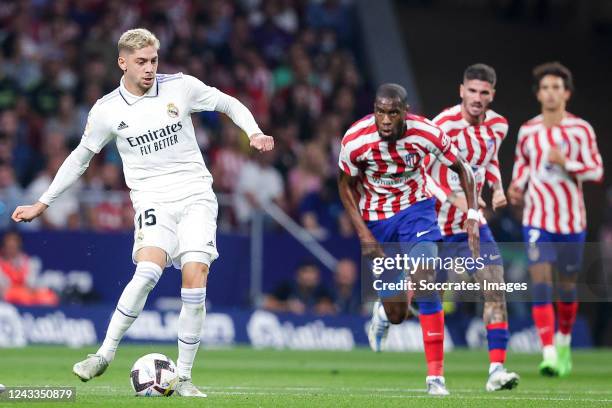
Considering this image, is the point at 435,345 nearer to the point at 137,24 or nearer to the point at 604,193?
the point at 137,24

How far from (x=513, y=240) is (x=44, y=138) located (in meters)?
6.54

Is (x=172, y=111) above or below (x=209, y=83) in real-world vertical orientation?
below

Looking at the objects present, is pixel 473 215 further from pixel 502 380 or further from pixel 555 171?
pixel 555 171

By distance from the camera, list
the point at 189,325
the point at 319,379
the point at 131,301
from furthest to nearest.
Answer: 1. the point at 319,379
2. the point at 189,325
3. the point at 131,301

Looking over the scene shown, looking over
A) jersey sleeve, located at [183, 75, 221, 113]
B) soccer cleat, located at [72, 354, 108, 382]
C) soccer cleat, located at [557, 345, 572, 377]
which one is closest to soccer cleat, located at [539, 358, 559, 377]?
soccer cleat, located at [557, 345, 572, 377]

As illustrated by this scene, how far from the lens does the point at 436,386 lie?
9938 millimetres

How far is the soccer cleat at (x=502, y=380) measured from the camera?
34.5 ft

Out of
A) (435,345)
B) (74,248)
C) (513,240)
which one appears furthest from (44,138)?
(435,345)

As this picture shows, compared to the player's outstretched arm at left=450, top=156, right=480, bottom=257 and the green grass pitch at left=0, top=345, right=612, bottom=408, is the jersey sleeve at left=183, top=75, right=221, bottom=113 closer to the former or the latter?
the player's outstretched arm at left=450, top=156, right=480, bottom=257

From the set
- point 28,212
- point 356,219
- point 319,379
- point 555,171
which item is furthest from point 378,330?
point 28,212

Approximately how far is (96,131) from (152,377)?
176 centimetres

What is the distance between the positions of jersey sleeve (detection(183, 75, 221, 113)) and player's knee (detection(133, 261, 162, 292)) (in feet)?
3.89

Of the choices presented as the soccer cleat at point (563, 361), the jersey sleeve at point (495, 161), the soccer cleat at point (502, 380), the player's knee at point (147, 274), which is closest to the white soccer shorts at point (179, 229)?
the player's knee at point (147, 274)

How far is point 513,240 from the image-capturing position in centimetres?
1881
